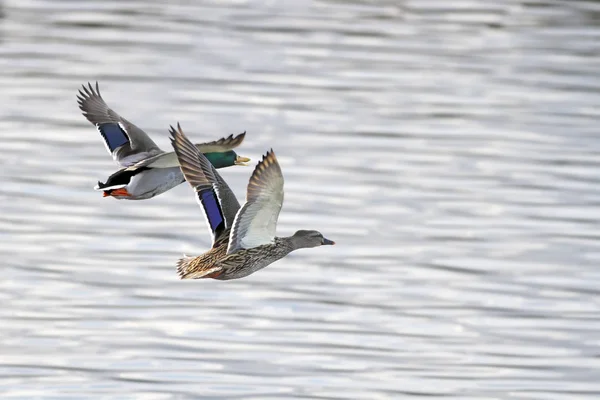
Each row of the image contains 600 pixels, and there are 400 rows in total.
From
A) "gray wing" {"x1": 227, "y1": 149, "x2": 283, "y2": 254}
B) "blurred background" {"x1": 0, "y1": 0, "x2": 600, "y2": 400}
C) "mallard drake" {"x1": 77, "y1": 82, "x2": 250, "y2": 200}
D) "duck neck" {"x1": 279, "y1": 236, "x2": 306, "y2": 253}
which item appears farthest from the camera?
"blurred background" {"x1": 0, "y1": 0, "x2": 600, "y2": 400}

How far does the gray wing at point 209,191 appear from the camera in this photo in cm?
1071

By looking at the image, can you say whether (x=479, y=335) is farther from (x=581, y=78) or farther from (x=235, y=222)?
(x=581, y=78)

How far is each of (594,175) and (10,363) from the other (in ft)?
32.2

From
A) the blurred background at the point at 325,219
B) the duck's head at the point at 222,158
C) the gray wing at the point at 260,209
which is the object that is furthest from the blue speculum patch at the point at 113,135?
the blurred background at the point at 325,219

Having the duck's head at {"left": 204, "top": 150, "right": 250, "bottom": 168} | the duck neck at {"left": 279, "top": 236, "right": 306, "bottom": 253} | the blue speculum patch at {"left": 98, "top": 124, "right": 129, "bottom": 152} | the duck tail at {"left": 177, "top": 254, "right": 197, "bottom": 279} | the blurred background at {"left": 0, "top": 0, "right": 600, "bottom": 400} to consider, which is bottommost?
the blurred background at {"left": 0, "top": 0, "right": 600, "bottom": 400}

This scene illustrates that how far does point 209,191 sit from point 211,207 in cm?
12

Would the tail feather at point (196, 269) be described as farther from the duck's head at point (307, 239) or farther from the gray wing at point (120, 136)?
the gray wing at point (120, 136)

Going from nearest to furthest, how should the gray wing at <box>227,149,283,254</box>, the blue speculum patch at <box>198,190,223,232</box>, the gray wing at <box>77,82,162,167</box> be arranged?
1. the gray wing at <box>227,149,283,254</box>
2. the blue speculum patch at <box>198,190,223,232</box>
3. the gray wing at <box>77,82,162,167</box>

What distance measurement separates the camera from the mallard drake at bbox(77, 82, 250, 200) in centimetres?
1115

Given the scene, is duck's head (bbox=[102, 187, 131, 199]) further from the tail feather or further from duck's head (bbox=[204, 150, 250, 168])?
duck's head (bbox=[204, 150, 250, 168])

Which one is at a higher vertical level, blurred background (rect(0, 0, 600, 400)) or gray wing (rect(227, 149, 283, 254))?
gray wing (rect(227, 149, 283, 254))

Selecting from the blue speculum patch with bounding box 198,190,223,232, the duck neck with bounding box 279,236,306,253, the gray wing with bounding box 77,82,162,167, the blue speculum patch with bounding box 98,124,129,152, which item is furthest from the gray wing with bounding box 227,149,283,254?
the blue speculum patch with bounding box 98,124,129,152

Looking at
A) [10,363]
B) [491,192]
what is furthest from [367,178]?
[10,363]

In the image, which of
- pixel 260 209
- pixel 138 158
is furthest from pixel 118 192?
pixel 260 209
